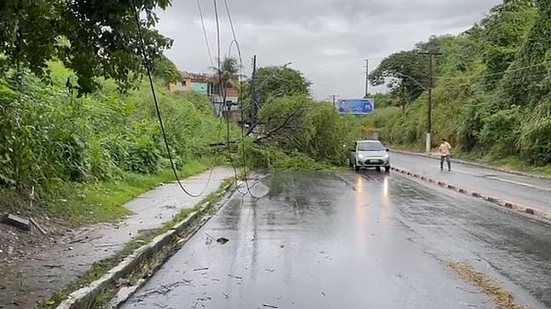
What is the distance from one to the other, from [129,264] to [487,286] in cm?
450

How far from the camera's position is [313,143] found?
36156 millimetres

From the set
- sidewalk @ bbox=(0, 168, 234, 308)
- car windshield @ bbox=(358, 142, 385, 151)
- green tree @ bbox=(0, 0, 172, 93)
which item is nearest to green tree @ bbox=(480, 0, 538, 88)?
car windshield @ bbox=(358, 142, 385, 151)

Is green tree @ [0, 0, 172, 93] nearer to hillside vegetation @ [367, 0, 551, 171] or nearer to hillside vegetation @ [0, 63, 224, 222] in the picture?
hillside vegetation @ [0, 63, 224, 222]

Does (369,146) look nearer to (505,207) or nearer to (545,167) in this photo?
(545,167)

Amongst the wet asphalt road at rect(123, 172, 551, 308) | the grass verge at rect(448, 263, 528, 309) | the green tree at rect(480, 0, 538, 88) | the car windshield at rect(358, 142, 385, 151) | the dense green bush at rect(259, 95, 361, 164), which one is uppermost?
the green tree at rect(480, 0, 538, 88)

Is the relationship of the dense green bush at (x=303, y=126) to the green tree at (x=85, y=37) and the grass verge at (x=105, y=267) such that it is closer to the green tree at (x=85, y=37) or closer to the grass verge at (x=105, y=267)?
the grass verge at (x=105, y=267)

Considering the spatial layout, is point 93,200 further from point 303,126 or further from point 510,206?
point 303,126

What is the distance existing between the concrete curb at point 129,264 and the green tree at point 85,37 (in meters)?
2.48

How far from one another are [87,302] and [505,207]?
44.1 ft

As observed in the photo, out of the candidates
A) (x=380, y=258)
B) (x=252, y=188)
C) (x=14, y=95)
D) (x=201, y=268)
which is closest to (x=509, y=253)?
(x=380, y=258)

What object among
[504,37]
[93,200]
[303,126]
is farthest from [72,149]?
[504,37]

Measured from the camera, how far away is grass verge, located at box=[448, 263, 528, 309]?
6895 millimetres

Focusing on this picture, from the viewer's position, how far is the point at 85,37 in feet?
27.0

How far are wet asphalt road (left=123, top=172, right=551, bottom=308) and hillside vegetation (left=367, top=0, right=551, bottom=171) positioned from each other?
10643mm
